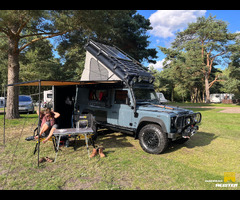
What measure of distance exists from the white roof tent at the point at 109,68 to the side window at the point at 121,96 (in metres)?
0.36

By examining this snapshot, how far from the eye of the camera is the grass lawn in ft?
10.7

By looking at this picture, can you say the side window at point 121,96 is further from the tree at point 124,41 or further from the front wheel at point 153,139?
the tree at point 124,41

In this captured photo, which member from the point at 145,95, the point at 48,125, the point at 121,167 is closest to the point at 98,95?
the point at 145,95

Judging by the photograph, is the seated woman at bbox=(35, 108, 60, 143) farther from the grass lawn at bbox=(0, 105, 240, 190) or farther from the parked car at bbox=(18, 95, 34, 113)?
the parked car at bbox=(18, 95, 34, 113)

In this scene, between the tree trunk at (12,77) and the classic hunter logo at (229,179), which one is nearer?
the classic hunter logo at (229,179)

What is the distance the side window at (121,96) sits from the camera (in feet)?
18.7

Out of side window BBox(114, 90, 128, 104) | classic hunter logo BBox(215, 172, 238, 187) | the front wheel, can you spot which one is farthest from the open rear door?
classic hunter logo BBox(215, 172, 238, 187)

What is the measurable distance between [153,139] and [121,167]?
130cm

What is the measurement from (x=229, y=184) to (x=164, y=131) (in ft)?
5.67

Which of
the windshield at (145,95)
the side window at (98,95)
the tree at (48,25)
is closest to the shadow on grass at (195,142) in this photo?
the windshield at (145,95)

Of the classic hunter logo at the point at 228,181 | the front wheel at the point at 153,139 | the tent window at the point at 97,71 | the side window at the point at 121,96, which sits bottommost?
the classic hunter logo at the point at 228,181

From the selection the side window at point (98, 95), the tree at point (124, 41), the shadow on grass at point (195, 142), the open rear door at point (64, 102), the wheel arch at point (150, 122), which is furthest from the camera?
the tree at point (124, 41)

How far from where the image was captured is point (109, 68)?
A: 6.41 meters
